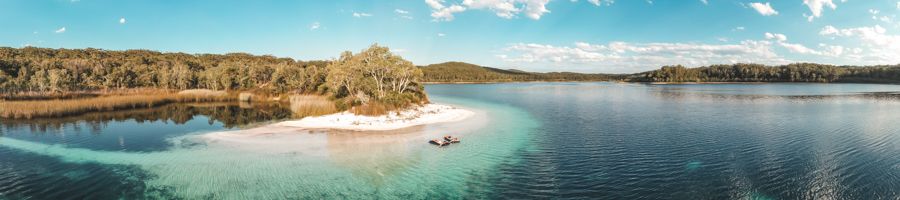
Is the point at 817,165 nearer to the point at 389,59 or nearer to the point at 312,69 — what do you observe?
the point at 389,59

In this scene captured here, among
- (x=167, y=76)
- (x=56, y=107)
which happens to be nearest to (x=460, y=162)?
(x=56, y=107)

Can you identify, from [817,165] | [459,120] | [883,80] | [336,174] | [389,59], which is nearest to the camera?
[336,174]

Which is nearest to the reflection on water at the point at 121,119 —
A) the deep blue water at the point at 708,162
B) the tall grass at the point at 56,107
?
the tall grass at the point at 56,107

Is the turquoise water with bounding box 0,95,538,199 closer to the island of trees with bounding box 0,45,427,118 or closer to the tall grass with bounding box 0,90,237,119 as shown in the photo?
the island of trees with bounding box 0,45,427,118

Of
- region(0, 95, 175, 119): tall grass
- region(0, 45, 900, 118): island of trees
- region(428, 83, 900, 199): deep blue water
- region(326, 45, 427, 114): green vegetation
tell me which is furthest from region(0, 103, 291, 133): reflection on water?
region(428, 83, 900, 199): deep blue water

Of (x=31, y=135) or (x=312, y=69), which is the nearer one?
(x=31, y=135)

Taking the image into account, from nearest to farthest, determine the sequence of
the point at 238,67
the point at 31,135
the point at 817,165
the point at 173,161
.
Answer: the point at 817,165, the point at 173,161, the point at 31,135, the point at 238,67

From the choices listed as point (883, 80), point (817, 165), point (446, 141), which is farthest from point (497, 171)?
point (883, 80)
